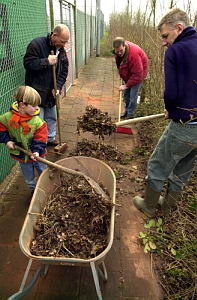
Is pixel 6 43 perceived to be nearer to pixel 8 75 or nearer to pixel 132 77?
pixel 8 75

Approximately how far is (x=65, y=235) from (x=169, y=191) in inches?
62.4

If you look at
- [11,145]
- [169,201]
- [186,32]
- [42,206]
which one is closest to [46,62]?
[11,145]

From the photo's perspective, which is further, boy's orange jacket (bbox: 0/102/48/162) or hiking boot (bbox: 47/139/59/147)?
hiking boot (bbox: 47/139/59/147)

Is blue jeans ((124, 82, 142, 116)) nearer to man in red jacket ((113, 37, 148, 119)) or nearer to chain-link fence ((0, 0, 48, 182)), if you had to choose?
man in red jacket ((113, 37, 148, 119))

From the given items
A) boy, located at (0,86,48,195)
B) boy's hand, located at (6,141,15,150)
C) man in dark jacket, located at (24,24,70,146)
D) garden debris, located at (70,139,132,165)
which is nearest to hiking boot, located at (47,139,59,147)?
garden debris, located at (70,139,132,165)

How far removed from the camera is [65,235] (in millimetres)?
1912

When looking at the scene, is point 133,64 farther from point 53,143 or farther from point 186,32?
point 186,32

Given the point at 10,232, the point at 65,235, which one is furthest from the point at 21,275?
the point at 65,235

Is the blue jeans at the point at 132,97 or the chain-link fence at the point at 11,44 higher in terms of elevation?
the chain-link fence at the point at 11,44

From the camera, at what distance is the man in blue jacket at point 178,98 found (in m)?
1.99

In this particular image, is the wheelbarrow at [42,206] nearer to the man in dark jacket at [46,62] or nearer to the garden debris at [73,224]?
the garden debris at [73,224]

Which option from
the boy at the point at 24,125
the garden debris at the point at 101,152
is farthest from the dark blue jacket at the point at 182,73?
the garden debris at the point at 101,152

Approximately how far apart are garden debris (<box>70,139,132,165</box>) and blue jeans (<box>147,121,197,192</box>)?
4.31ft

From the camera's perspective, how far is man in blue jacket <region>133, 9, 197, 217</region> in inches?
78.5
